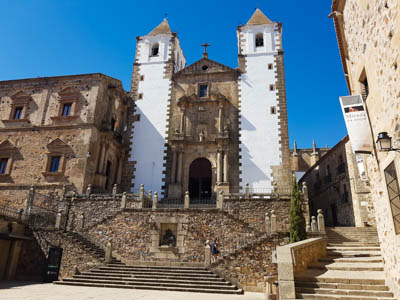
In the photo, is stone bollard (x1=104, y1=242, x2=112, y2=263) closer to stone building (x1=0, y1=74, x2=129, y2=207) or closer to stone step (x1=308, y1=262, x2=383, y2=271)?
stone building (x1=0, y1=74, x2=129, y2=207)

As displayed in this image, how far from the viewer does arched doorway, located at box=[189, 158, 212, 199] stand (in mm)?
22688

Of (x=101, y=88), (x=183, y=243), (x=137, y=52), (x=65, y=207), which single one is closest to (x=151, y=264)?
(x=183, y=243)

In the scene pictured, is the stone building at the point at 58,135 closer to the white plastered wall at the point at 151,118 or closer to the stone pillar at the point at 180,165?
the white plastered wall at the point at 151,118

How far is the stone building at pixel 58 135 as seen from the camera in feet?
67.3

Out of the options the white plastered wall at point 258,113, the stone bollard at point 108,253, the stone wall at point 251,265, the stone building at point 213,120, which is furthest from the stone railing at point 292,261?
the white plastered wall at point 258,113

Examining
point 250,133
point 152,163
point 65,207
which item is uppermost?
point 250,133

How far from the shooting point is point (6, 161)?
21.8m

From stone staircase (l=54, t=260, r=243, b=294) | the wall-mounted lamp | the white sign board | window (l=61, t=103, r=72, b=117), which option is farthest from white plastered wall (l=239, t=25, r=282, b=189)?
the wall-mounted lamp

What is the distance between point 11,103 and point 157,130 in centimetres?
1150

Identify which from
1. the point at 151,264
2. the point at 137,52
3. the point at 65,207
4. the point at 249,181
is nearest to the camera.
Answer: the point at 151,264

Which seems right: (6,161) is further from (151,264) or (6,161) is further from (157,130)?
(151,264)

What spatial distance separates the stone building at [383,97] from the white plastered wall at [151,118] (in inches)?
651

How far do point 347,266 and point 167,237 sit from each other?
32.9ft

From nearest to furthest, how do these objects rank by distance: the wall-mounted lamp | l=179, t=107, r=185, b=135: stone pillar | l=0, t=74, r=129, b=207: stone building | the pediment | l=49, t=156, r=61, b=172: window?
1. the wall-mounted lamp
2. l=0, t=74, r=129, b=207: stone building
3. l=49, t=156, r=61, b=172: window
4. l=179, t=107, r=185, b=135: stone pillar
5. the pediment
